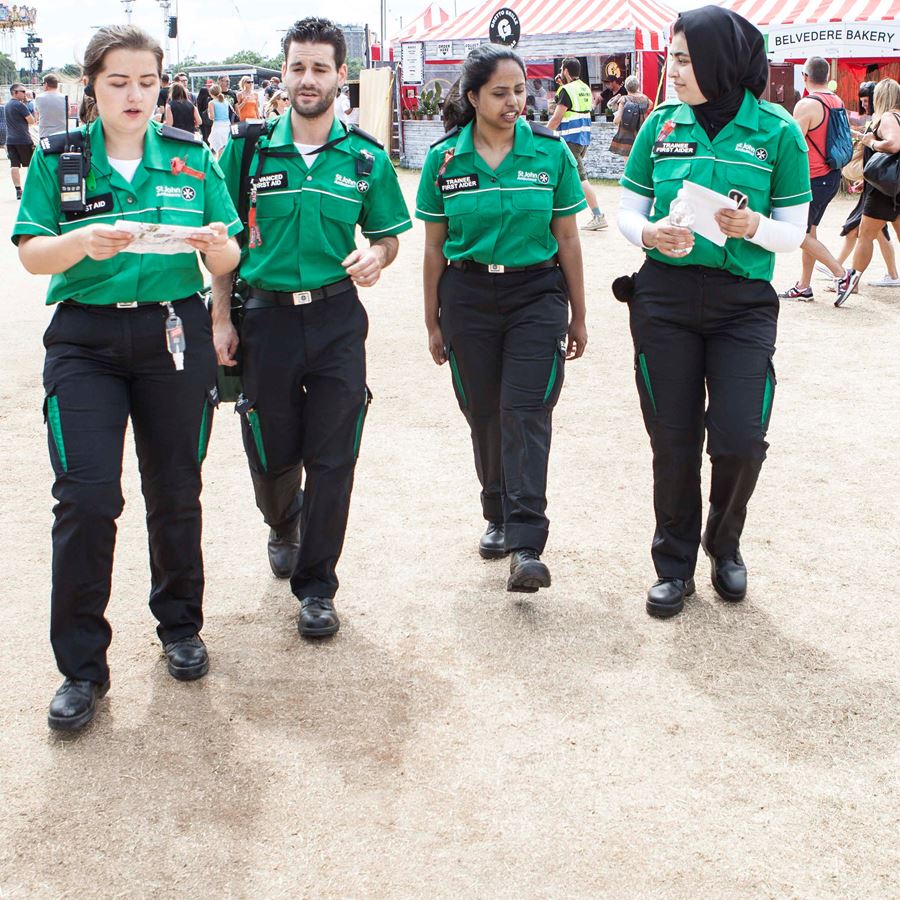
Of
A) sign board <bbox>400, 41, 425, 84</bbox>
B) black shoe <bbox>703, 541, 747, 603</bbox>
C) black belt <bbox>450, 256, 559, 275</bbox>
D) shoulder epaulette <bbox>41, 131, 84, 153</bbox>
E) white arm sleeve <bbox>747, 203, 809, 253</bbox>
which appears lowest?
black shoe <bbox>703, 541, 747, 603</bbox>

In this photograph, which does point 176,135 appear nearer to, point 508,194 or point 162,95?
point 508,194

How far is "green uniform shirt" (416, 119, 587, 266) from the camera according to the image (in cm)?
416

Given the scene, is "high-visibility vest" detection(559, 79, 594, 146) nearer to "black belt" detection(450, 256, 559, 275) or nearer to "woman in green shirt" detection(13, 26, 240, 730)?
"black belt" detection(450, 256, 559, 275)

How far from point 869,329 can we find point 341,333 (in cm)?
605

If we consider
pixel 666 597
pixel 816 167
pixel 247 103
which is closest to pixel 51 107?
pixel 247 103

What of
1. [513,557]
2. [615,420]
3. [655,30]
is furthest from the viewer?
[655,30]

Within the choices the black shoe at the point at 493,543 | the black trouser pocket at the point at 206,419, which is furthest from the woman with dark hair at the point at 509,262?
the black trouser pocket at the point at 206,419

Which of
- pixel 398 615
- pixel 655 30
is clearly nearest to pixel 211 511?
pixel 398 615

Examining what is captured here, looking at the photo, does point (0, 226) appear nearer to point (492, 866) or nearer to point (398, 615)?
point (398, 615)

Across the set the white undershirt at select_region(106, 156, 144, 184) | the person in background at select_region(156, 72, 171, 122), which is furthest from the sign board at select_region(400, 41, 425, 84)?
the white undershirt at select_region(106, 156, 144, 184)

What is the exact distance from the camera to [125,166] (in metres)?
3.36

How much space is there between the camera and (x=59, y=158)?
10.7ft

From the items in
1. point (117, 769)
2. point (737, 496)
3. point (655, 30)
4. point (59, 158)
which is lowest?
point (117, 769)

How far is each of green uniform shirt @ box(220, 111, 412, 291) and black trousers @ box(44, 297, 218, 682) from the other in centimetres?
40
